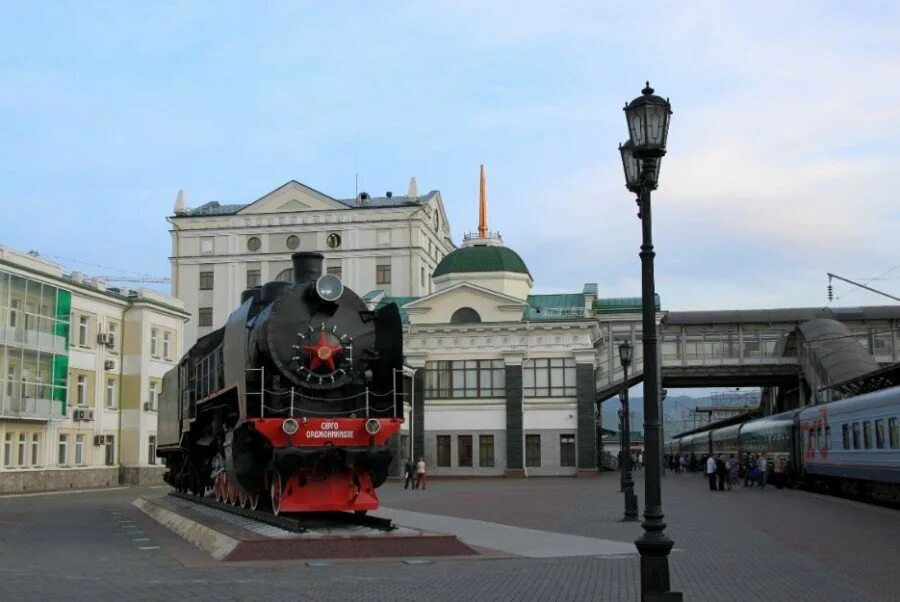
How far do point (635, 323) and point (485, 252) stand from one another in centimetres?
1098

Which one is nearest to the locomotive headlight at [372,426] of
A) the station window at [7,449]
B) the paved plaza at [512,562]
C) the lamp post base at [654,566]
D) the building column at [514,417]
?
the paved plaza at [512,562]

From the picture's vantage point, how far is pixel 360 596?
37.9 ft

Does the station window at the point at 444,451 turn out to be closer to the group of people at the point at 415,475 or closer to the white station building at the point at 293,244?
the group of people at the point at 415,475

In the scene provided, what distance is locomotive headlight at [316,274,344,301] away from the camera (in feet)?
57.5

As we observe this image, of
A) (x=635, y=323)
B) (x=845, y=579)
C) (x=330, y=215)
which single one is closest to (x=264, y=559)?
(x=845, y=579)

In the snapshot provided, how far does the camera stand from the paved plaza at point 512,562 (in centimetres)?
1199

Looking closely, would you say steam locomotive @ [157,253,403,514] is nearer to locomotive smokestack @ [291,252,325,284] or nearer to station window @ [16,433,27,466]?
locomotive smokestack @ [291,252,325,284]

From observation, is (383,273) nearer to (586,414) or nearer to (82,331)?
(586,414)

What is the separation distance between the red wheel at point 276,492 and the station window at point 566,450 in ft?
126

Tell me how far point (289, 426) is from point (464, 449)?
4015cm

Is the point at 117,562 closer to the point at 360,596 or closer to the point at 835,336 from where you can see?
the point at 360,596

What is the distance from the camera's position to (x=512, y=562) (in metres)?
14.8

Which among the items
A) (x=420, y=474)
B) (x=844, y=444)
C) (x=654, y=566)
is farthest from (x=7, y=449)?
(x=654, y=566)

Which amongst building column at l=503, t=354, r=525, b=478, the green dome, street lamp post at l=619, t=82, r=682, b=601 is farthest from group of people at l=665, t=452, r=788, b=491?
street lamp post at l=619, t=82, r=682, b=601
